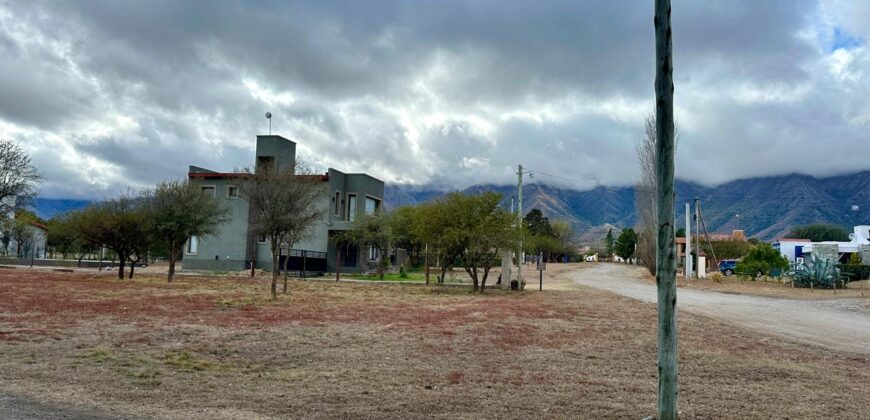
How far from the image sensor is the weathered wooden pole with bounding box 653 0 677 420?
562 cm

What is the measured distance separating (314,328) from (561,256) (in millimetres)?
126415

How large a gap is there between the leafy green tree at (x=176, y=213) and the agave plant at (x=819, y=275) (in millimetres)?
38408

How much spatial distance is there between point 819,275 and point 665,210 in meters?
40.6

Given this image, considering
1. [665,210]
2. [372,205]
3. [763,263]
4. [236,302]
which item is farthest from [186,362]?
[372,205]

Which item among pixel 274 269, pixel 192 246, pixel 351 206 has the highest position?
pixel 351 206

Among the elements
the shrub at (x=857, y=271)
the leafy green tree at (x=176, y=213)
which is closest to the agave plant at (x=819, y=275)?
the shrub at (x=857, y=271)

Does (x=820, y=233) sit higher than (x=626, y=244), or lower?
higher

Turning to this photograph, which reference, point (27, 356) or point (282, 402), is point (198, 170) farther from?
point (282, 402)

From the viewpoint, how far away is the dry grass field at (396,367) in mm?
7449

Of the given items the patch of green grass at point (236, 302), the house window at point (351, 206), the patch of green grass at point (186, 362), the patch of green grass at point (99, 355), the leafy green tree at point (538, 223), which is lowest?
the patch of green grass at point (236, 302)

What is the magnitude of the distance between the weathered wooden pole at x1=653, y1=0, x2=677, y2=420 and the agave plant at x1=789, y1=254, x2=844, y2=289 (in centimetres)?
3956

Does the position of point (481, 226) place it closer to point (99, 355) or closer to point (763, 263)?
point (99, 355)

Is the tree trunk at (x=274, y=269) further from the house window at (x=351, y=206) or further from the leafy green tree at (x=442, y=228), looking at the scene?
the house window at (x=351, y=206)

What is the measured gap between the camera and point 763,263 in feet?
162
